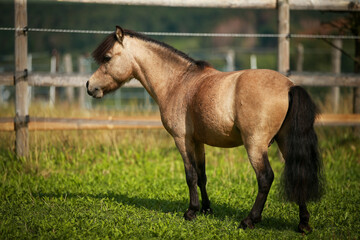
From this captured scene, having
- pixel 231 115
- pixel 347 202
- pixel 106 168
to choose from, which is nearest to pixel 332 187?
pixel 347 202

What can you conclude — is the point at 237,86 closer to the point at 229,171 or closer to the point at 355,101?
the point at 229,171

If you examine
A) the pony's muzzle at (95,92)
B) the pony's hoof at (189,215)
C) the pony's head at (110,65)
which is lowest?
the pony's hoof at (189,215)

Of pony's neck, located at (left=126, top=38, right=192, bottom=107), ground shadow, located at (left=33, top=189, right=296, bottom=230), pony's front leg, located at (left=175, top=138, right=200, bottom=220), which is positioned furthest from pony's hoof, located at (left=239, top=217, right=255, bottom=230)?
pony's neck, located at (left=126, top=38, right=192, bottom=107)

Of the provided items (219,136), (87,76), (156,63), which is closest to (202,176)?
(219,136)

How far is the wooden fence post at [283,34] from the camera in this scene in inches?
257

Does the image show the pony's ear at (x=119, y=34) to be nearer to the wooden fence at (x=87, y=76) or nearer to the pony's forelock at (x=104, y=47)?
the pony's forelock at (x=104, y=47)

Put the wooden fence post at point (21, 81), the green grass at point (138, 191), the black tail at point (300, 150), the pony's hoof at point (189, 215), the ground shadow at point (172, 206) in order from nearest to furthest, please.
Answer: the black tail at point (300, 150) < the green grass at point (138, 191) < the ground shadow at point (172, 206) < the pony's hoof at point (189, 215) < the wooden fence post at point (21, 81)

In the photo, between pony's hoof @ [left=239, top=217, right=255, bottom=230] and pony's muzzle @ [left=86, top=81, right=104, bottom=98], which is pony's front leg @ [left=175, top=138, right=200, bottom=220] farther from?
pony's muzzle @ [left=86, top=81, right=104, bottom=98]

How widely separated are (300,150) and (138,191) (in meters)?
2.64

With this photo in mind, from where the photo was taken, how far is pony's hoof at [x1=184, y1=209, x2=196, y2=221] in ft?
14.4

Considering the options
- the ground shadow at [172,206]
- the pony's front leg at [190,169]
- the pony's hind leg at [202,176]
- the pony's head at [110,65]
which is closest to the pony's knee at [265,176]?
the ground shadow at [172,206]

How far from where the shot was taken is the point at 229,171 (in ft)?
20.6

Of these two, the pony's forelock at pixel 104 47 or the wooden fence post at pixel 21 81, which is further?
the wooden fence post at pixel 21 81

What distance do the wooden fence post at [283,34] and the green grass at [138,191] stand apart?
165cm
